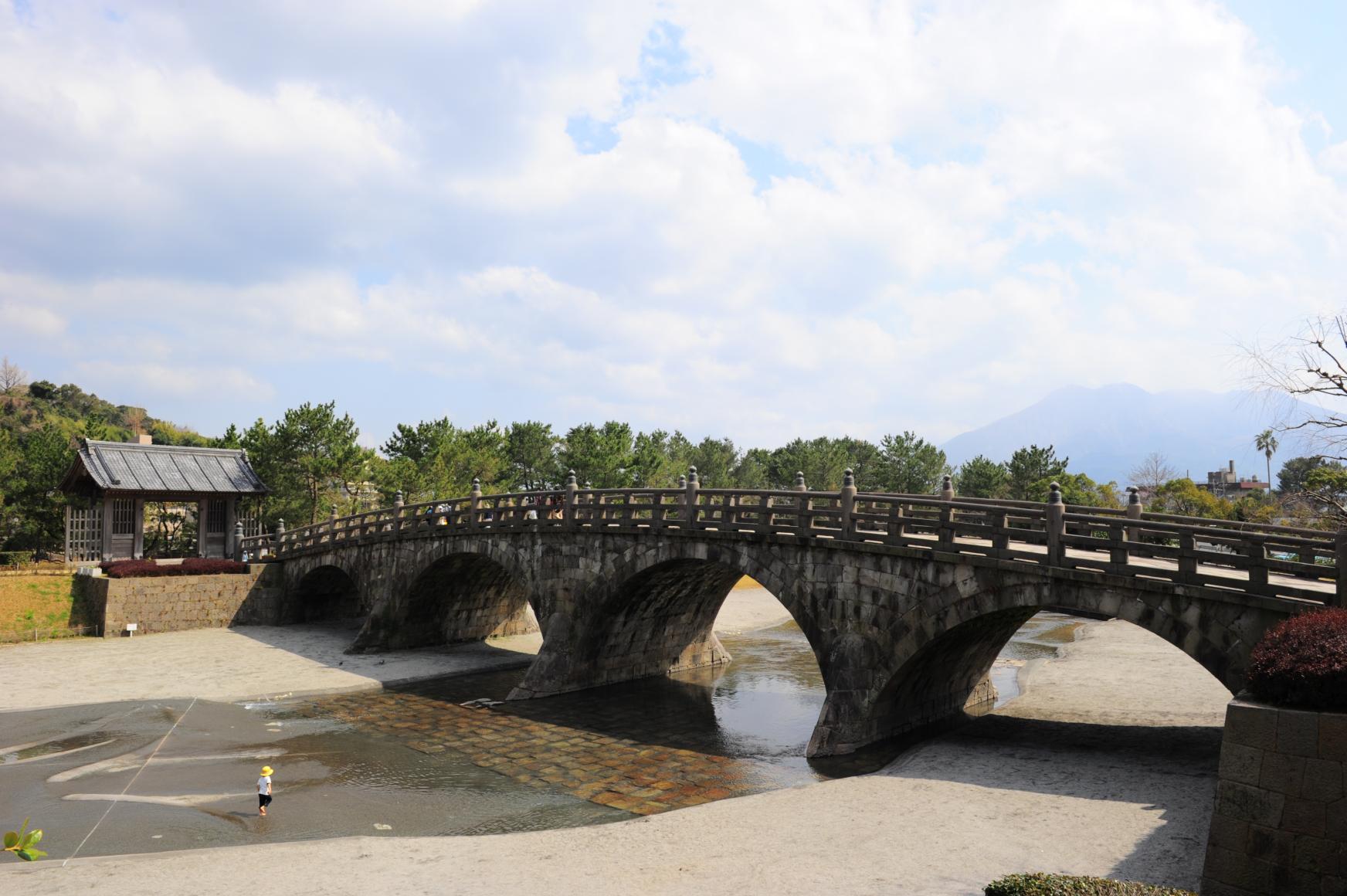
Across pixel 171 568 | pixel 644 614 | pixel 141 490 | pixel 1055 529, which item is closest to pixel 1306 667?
pixel 1055 529

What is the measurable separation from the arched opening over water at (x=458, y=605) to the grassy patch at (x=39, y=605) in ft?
47.5

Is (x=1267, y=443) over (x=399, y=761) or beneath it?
over

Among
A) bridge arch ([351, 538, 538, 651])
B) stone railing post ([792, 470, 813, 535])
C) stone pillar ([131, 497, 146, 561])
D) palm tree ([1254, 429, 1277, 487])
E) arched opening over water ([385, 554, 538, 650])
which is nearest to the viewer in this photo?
stone railing post ([792, 470, 813, 535])

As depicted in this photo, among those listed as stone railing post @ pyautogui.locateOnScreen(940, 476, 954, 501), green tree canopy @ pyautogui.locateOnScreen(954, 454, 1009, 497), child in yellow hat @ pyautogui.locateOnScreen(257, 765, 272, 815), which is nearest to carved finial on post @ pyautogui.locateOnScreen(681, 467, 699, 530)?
stone railing post @ pyautogui.locateOnScreen(940, 476, 954, 501)

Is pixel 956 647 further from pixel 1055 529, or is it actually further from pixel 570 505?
pixel 570 505

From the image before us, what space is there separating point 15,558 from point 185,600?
15147mm

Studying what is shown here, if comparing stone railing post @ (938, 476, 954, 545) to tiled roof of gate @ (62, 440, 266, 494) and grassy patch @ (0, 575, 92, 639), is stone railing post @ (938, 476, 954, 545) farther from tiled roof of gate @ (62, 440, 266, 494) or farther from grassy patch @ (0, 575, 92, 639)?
tiled roof of gate @ (62, 440, 266, 494)

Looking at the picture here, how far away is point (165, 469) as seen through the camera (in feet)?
135

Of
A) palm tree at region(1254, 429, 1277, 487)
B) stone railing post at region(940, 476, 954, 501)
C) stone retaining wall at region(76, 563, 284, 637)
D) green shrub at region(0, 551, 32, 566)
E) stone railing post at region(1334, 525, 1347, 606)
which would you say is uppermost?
palm tree at region(1254, 429, 1277, 487)

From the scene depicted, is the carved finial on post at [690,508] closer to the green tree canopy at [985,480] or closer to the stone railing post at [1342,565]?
the stone railing post at [1342,565]

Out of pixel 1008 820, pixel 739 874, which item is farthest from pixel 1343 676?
pixel 739 874

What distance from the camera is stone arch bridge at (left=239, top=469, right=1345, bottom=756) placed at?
581 inches

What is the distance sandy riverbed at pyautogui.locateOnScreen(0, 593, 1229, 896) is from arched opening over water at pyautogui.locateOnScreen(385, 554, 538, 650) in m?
18.4

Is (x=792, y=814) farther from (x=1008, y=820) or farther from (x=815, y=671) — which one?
(x=815, y=671)
